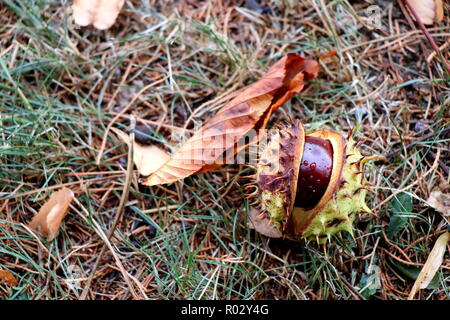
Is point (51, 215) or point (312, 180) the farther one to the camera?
point (51, 215)

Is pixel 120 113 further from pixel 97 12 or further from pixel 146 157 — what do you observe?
pixel 97 12

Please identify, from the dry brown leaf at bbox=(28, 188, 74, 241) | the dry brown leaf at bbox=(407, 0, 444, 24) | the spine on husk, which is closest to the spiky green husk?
the spine on husk

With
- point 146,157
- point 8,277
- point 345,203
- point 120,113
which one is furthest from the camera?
point 120,113

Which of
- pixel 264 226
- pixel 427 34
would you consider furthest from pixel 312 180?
pixel 427 34

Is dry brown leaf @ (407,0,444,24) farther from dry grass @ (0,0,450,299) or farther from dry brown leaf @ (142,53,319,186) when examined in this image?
dry brown leaf @ (142,53,319,186)

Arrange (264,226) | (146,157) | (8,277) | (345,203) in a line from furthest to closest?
(146,157), (264,226), (8,277), (345,203)

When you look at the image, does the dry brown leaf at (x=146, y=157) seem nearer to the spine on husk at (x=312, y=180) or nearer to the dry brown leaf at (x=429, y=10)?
the spine on husk at (x=312, y=180)

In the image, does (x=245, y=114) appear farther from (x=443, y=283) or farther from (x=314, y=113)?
(x=443, y=283)
